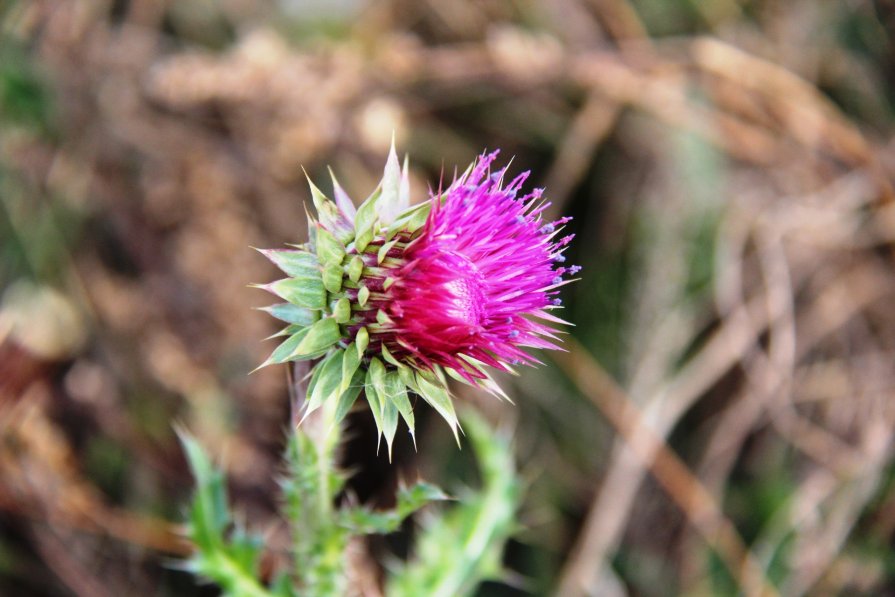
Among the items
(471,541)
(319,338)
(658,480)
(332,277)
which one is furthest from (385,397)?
(658,480)

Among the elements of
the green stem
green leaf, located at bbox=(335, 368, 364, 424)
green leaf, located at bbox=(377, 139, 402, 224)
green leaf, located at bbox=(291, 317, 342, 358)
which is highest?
green leaf, located at bbox=(377, 139, 402, 224)

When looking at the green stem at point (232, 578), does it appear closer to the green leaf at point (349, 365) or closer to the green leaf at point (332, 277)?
the green leaf at point (349, 365)

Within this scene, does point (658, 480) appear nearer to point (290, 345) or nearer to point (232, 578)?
point (232, 578)

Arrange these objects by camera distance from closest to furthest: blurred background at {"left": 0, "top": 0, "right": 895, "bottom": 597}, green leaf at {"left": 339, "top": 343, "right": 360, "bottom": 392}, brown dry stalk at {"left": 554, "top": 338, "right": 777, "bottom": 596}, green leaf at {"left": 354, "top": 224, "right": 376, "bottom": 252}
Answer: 1. green leaf at {"left": 339, "top": 343, "right": 360, "bottom": 392}
2. green leaf at {"left": 354, "top": 224, "right": 376, "bottom": 252}
3. blurred background at {"left": 0, "top": 0, "right": 895, "bottom": 597}
4. brown dry stalk at {"left": 554, "top": 338, "right": 777, "bottom": 596}

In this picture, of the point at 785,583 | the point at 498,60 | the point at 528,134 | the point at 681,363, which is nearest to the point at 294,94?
the point at 498,60

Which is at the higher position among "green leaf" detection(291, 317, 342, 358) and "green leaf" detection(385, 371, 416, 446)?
"green leaf" detection(291, 317, 342, 358)

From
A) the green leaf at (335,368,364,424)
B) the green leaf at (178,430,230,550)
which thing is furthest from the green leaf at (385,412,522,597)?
the green leaf at (335,368,364,424)

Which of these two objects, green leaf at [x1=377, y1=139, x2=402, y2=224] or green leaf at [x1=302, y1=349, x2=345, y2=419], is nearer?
green leaf at [x1=302, y1=349, x2=345, y2=419]

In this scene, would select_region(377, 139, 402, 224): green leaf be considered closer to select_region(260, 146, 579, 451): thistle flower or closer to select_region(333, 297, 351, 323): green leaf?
select_region(260, 146, 579, 451): thistle flower
